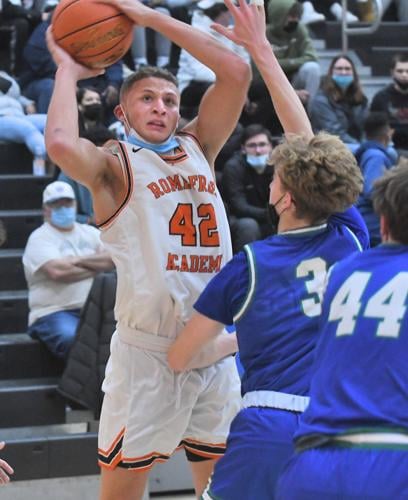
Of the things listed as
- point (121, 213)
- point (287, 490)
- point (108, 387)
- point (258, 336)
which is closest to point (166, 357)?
point (108, 387)

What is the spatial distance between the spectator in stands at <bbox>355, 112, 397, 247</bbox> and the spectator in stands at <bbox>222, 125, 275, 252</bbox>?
2.28ft

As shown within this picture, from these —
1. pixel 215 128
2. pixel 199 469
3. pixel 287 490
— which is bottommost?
pixel 199 469

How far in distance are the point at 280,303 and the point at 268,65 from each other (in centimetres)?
106

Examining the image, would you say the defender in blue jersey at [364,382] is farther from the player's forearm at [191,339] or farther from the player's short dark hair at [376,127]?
the player's short dark hair at [376,127]

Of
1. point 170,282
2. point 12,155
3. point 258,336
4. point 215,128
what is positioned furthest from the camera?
point 12,155

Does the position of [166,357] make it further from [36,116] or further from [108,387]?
[36,116]

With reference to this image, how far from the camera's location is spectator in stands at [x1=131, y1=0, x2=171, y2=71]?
1102 cm

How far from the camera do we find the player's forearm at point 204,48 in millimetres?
4383

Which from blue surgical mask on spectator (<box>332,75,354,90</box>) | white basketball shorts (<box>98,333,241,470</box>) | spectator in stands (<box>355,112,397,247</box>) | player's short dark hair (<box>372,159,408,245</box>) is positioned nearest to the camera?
player's short dark hair (<box>372,159,408,245</box>)

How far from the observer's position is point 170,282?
4.30 m

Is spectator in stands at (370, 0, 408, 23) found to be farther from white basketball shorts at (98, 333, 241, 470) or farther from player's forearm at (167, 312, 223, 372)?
player's forearm at (167, 312, 223, 372)

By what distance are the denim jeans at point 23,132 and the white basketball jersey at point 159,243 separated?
4.60 metres

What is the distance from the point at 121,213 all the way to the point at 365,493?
1.86 metres

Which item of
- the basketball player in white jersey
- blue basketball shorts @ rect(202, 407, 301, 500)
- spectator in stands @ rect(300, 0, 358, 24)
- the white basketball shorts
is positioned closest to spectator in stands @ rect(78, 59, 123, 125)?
spectator in stands @ rect(300, 0, 358, 24)
